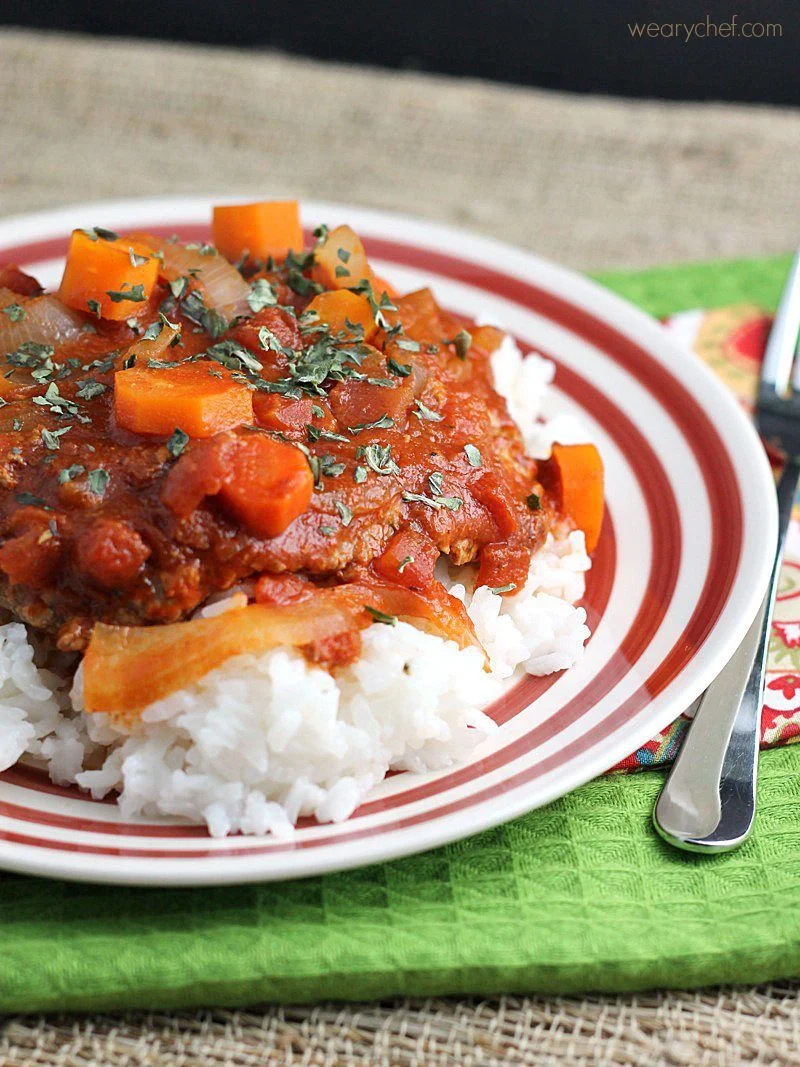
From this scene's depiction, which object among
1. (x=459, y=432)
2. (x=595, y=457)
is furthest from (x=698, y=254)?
(x=459, y=432)

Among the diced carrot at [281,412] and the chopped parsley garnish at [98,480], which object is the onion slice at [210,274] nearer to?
the diced carrot at [281,412]

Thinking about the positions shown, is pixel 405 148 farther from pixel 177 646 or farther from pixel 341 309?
pixel 177 646

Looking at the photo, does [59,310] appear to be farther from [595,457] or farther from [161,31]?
[161,31]

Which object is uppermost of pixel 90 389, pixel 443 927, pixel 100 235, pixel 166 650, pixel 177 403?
pixel 100 235

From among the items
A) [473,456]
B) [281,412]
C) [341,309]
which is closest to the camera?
[281,412]

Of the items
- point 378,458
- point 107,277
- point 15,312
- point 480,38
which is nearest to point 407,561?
point 378,458
